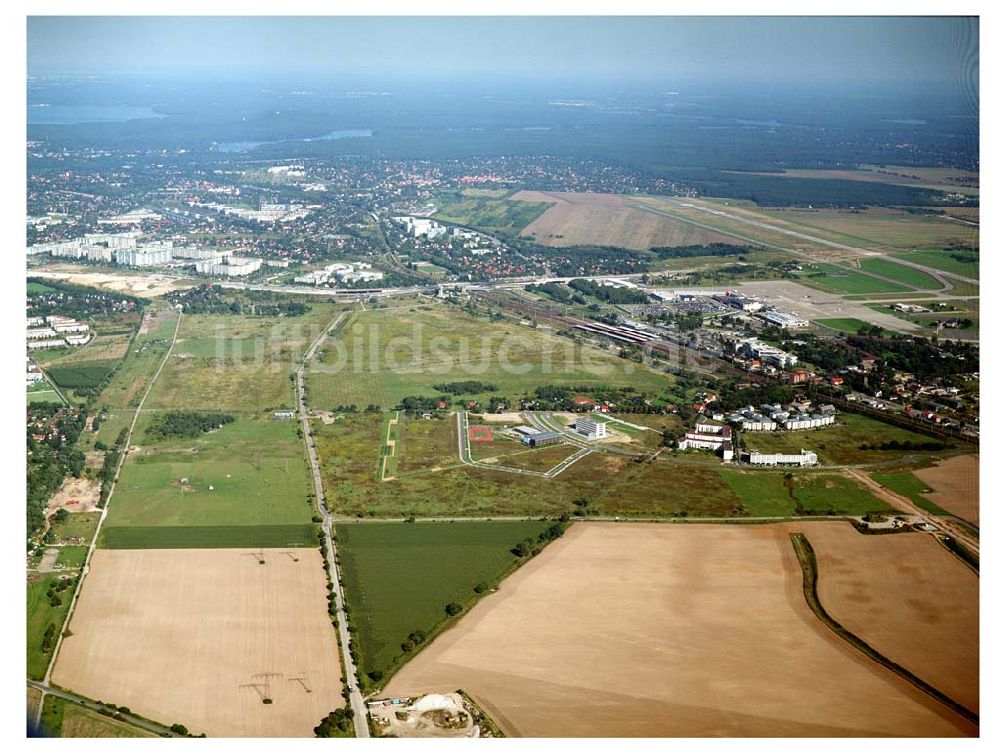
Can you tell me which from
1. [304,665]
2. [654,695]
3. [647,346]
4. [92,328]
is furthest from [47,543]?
[647,346]

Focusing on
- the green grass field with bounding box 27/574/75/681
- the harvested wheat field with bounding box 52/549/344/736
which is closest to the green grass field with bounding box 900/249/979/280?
the harvested wheat field with bounding box 52/549/344/736

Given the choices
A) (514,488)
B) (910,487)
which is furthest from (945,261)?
(514,488)

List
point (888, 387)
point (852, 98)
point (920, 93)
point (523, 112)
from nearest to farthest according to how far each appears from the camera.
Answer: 1. point (888, 387)
2. point (920, 93)
3. point (852, 98)
4. point (523, 112)

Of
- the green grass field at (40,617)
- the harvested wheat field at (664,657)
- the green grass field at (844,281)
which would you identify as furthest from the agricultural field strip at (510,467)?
the green grass field at (844,281)

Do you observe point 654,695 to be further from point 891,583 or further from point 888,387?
point 888,387

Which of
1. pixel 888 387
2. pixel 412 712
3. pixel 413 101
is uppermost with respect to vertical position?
pixel 413 101

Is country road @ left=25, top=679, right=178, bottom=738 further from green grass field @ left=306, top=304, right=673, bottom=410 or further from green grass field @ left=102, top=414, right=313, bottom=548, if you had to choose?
green grass field @ left=306, top=304, right=673, bottom=410

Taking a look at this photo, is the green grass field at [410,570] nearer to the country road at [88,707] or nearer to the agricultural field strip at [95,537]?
the country road at [88,707]
